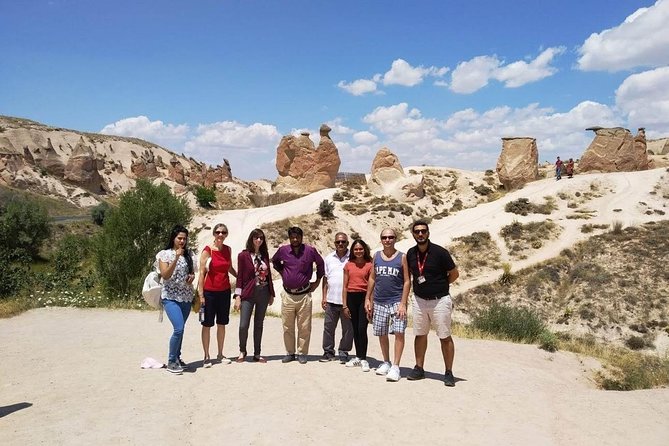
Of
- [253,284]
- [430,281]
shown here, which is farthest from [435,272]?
[253,284]

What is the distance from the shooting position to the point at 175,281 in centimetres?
554

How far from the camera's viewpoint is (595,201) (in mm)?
25016

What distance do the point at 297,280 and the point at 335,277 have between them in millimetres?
488

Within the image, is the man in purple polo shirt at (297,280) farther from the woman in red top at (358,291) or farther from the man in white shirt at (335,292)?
the woman in red top at (358,291)

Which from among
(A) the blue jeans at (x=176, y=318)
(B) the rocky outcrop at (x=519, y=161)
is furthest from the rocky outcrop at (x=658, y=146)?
(A) the blue jeans at (x=176, y=318)

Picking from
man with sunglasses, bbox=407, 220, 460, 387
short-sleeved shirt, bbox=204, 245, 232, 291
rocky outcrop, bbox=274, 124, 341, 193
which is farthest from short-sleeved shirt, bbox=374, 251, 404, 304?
rocky outcrop, bbox=274, 124, 341, 193

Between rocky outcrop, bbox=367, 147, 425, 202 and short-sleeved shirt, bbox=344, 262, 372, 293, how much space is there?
24628 mm

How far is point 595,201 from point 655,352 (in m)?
14.5

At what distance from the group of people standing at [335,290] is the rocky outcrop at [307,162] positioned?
25.7 meters

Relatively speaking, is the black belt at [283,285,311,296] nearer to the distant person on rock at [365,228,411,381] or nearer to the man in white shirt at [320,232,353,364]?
the man in white shirt at [320,232,353,364]

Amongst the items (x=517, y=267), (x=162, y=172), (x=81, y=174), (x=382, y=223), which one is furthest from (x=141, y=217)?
(x=162, y=172)

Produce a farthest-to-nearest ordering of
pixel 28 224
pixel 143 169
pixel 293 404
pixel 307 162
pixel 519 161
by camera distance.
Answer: pixel 143 169, pixel 307 162, pixel 519 161, pixel 28 224, pixel 293 404

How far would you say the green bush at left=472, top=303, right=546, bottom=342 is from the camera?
9.64m

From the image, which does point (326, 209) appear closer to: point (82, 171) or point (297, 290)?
point (297, 290)
